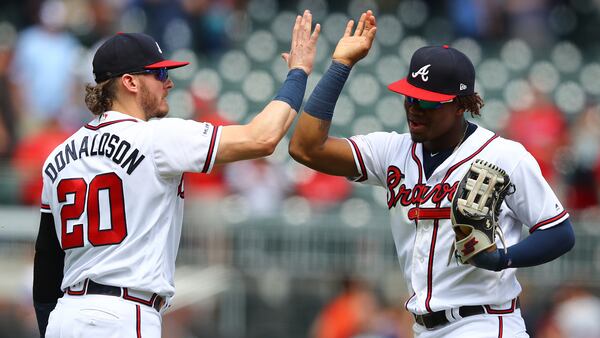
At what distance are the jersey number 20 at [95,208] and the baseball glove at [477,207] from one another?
4.14 ft

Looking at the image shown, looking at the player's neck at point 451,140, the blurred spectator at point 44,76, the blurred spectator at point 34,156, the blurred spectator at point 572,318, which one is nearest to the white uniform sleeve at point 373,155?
the player's neck at point 451,140

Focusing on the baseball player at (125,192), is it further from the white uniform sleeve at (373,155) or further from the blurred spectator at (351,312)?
the blurred spectator at (351,312)

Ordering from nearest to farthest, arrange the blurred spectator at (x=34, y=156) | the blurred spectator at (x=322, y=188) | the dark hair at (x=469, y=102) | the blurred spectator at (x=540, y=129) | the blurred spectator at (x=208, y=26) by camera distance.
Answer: the dark hair at (x=469, y=102) → the blurred spectator at (x=34, y=156) → the blurred spectator at (x=322, y=188) → the blurred spectator at (x=540, y=129) → the blurred spectator at (x=208, y=26)

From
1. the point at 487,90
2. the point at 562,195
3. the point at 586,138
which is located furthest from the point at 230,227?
the point at 487,90

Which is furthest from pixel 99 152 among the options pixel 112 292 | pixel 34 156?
pixel 34 156

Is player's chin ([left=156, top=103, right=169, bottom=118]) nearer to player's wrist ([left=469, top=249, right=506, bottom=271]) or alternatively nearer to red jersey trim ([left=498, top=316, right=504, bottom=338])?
player's wrist ([left=469, top=249, right=506, bottom=271])

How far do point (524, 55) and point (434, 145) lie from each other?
8859 mm

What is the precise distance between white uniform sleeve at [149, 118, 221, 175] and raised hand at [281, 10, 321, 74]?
1.84ft

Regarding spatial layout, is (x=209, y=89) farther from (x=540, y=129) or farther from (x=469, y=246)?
(x=469, y=246)

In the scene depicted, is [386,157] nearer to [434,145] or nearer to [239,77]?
[434,145]

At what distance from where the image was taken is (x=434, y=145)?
4.63 metres

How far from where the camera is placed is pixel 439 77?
14.9 feet

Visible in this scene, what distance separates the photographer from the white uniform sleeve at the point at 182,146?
418cm

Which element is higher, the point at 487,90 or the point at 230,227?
the point at 487,90
